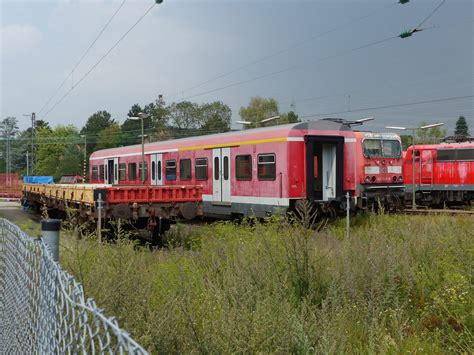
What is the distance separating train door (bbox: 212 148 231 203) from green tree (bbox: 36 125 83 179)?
177 ft

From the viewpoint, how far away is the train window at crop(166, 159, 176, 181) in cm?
2034

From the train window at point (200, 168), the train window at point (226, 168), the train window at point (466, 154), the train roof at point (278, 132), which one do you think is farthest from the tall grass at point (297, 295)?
the train window at point (466, 154)

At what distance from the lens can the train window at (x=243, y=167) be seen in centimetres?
1602

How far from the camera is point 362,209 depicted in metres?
16.6

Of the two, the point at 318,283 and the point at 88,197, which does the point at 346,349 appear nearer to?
the point at 318,283

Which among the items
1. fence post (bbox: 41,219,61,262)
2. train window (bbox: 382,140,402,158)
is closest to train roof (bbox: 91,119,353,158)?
Result: train window (bbox: 382,140,402,158)

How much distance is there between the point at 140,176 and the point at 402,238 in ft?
54.2

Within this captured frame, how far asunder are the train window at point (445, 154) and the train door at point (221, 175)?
1241 centimetres

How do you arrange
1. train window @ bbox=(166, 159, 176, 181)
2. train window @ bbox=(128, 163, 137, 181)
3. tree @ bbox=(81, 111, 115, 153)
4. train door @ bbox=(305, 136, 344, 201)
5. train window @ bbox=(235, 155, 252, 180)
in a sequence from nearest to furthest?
train door @ bbox=(305, 136, 344, 201)
train window @ bbox=(235, 155, 252, 180)
train window @ bbox=(166, 159, 176, 181)
train window @ bbox=(128, 163, 137, 181)
tree @ bbox=(81, 111, 115, 153)

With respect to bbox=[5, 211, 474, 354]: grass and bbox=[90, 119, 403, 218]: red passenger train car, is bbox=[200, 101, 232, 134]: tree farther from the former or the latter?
bbox=[5, 211, 474, 354]: grass

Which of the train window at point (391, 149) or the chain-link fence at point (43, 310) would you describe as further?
the train window at point (391, 149)

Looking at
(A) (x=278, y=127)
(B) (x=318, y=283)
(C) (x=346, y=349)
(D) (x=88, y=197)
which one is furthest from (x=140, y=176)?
(C) (x=346, y=349)

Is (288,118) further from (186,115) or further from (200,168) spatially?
(200,168)

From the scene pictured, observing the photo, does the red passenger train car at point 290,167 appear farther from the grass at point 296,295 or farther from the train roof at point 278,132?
the grass at point 296,295
